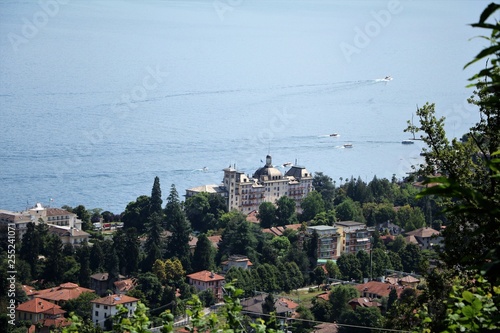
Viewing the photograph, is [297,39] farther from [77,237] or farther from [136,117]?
[77,237]

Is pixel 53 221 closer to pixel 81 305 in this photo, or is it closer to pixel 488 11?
pixel 81 305

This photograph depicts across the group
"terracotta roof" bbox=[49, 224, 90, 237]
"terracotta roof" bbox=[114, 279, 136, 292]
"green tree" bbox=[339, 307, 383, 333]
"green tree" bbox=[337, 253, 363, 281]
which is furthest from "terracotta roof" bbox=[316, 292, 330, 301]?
"terracotta roof" bbox=[49, 224, 90, 237]

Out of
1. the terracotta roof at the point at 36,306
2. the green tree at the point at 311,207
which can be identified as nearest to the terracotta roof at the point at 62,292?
the terracotta roof at the point at 36,306

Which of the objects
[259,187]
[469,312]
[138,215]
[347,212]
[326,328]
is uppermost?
[259,187]

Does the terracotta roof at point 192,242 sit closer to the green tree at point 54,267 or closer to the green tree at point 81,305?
the green tree at point 54,267

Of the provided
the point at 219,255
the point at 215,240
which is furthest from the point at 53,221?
the point at 219,255
